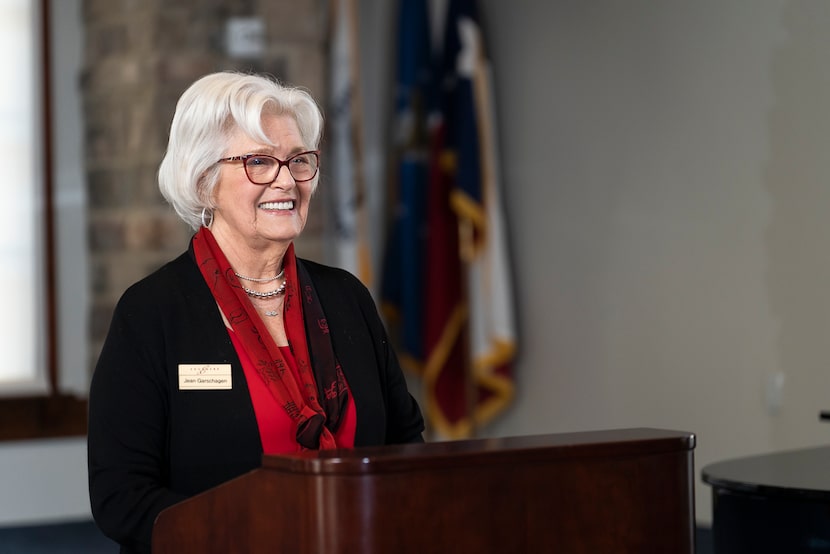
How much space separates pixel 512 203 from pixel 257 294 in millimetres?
4136

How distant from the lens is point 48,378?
5582mm

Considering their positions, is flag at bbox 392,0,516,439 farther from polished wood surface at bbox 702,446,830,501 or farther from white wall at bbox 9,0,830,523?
polished wood surface at bbox 702,446,830,501

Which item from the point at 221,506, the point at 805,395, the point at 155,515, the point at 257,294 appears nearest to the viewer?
the point at 221,506

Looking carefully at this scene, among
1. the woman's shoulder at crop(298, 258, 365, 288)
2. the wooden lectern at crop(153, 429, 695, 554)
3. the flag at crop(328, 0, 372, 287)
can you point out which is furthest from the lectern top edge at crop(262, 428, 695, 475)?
the flag at crop(328, 0, 372, 287)

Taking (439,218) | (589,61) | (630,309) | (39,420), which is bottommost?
(39,420)

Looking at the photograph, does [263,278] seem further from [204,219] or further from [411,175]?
[411,175]

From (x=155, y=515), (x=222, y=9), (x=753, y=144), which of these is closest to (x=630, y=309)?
(x=753, y=144)

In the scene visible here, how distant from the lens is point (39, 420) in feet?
18.4

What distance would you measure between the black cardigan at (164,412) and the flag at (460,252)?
12.7 ft

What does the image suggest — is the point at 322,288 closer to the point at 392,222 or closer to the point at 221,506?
the point at 221,506

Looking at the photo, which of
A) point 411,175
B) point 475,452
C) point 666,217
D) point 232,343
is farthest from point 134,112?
point 475,452

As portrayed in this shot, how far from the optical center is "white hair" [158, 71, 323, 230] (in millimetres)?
1979

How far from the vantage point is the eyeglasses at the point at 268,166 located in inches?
78.6

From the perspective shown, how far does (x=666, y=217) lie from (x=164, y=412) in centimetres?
354
